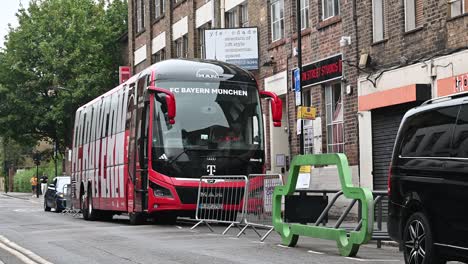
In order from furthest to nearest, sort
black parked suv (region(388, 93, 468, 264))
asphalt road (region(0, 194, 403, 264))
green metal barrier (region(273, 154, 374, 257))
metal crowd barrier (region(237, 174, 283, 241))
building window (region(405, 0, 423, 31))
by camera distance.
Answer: building window (region(405, 0, 423, 31)) → metal crowd barrier (region(237, 174, 283, 241)) → asphalt road (region(0, 194, 403, 264)) → green metal barrier (region(273, 154, 374, 257)) → black parked suv (region(388, 93, 468, 264))

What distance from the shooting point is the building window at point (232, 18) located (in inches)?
1265

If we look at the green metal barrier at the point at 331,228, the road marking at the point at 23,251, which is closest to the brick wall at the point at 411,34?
the green metal barrier at the point at 331,228

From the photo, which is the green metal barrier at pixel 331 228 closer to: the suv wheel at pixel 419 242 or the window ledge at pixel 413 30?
the suv wheel at pixel 419 242

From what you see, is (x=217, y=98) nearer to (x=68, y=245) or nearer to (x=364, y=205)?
(x=68, y=245)

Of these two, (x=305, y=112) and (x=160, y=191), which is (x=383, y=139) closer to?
(x=305, y=112)

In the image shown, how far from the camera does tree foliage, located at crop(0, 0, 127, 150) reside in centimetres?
5269

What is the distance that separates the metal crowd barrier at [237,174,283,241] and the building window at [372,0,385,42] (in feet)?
22.4

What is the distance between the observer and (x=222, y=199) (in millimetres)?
17750

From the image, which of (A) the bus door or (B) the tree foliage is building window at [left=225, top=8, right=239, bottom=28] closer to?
A: (A) the bus door

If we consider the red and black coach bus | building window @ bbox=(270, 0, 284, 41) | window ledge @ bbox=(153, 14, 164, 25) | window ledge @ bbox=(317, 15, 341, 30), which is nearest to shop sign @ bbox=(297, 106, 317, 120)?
the red and black coach bus

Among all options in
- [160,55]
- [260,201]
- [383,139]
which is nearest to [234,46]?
[383,139]

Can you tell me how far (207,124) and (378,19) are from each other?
556 cm

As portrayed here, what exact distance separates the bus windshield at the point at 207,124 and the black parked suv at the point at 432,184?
29.0 ft

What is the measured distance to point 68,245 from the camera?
1479 centimetres
